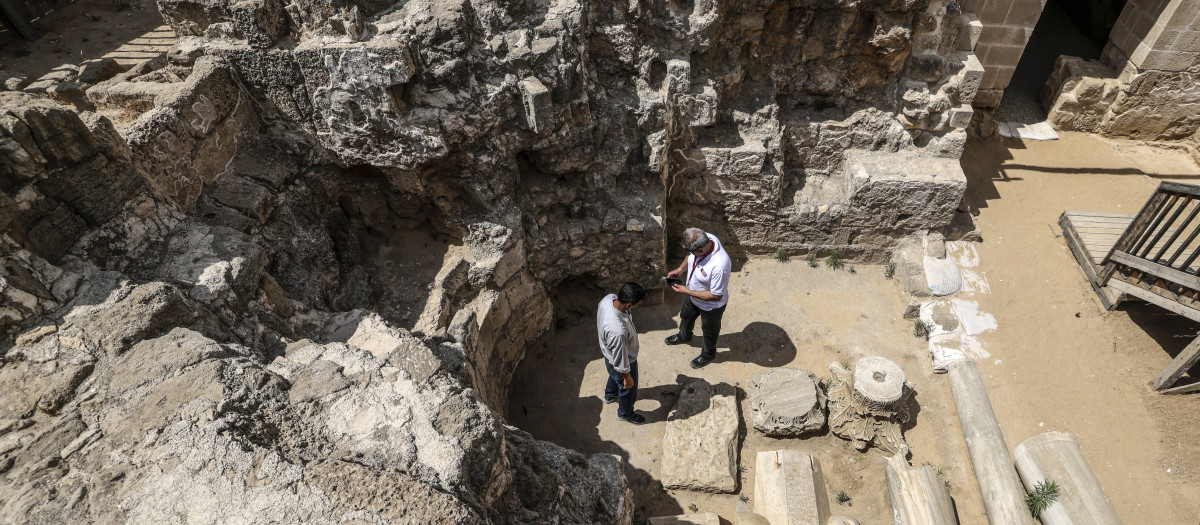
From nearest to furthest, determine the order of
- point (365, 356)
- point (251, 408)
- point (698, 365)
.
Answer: point (251, 408) → point (365, 356) → point (698, 365)

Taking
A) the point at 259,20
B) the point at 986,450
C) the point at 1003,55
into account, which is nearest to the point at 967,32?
the point at 1003,55

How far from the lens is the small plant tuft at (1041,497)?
14.7 ft

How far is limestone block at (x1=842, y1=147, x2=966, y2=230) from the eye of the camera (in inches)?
256

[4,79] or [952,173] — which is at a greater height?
[4,79]

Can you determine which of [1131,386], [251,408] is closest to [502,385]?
[251,408]

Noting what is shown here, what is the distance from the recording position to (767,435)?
5.39 m

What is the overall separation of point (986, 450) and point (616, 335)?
350 cm

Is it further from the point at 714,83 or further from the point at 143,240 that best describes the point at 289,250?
the point at 714,83

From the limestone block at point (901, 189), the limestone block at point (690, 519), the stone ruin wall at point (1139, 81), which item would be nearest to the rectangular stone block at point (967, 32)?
the limestone block at point (901, 189)

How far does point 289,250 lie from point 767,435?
4629 millimetres

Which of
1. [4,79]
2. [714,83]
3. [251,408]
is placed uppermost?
[4,79]

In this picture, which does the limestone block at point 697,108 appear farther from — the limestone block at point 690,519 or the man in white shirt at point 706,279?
the limestone block at point 690,519

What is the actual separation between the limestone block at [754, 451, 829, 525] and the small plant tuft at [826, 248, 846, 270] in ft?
9.76

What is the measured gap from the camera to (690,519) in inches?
176
